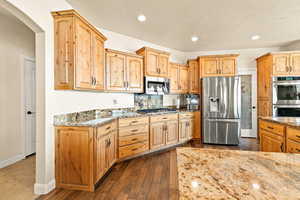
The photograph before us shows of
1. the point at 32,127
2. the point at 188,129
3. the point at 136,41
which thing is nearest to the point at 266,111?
the point at 188,129

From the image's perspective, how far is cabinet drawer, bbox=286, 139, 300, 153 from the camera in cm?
174

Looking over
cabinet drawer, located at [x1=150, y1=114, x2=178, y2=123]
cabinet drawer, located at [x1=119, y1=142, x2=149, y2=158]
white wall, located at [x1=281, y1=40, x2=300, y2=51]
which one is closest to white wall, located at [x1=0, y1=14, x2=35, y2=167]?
cabinet drawer, located at [x1=119, y1=142, x2=149, y2=158]

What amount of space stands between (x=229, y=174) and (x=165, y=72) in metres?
3.17

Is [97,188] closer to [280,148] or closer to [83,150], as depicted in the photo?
[83,150]

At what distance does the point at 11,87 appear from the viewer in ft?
9.58

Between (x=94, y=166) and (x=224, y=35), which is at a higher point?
(x=224, y=35)

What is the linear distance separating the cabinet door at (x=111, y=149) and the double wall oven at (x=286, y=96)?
402cm

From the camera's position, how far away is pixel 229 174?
0.72m

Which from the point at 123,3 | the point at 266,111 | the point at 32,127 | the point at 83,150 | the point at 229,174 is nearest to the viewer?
the point at 229,174

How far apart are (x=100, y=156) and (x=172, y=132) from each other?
1.97 meters

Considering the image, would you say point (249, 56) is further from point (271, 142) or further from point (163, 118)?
point (163, 118)

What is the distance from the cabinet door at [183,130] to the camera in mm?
3779

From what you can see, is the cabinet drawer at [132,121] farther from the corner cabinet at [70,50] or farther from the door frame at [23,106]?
the door frame at [23,106]

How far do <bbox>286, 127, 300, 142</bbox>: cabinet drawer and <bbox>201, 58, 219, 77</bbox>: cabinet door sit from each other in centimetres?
244
